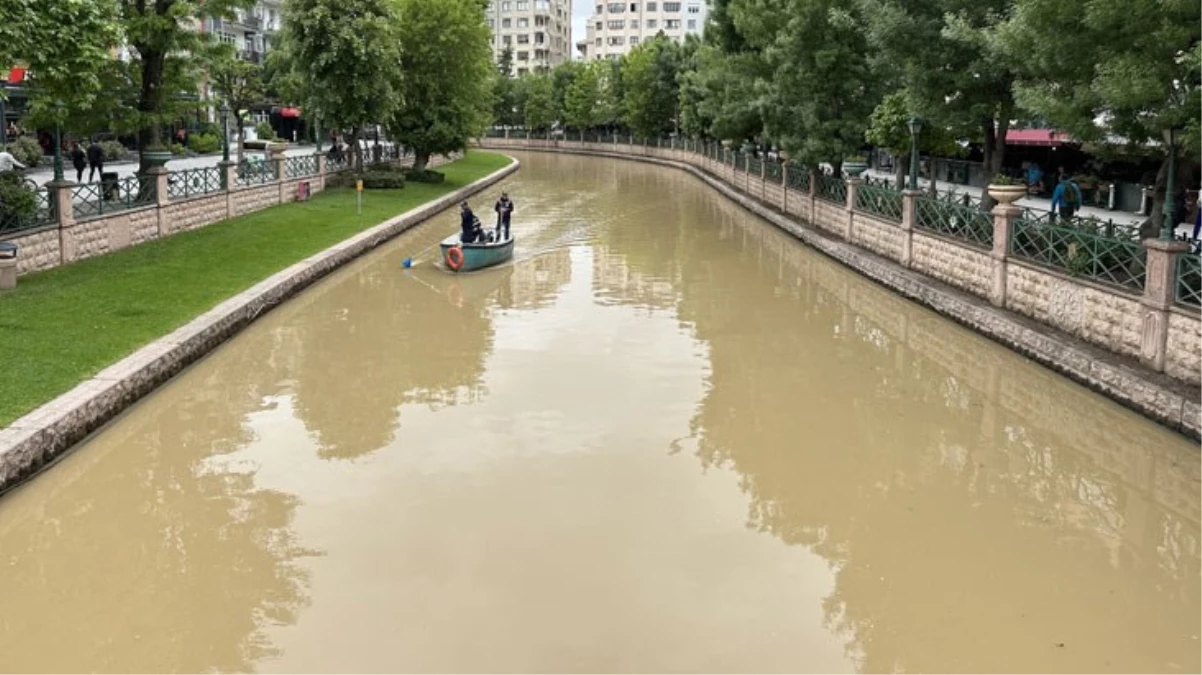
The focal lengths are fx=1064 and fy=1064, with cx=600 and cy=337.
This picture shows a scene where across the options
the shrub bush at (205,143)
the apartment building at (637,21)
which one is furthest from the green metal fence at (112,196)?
the apartment building at (637,21)

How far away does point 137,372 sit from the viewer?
14.3 meters

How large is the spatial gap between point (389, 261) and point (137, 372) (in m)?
15.0

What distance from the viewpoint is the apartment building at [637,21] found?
159125 mm

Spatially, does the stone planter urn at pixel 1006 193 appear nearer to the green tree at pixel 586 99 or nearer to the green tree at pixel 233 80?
the green tree at pixel 233 80

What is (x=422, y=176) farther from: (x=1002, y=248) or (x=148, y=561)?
(x=148, y=561)

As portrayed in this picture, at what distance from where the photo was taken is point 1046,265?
18047 mm

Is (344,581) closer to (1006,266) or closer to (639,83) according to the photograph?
(1006,266)

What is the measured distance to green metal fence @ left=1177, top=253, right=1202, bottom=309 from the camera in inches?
559

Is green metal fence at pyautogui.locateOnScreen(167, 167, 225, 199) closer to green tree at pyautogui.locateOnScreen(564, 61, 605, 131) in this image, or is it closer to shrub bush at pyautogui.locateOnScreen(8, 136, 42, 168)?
shrub bush at pyautogui.locateOnScreen(8, 136, 42, 168)

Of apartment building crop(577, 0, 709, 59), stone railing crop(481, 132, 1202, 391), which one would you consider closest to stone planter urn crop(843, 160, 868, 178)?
stone railing crop(481, 132, 1202, 391)

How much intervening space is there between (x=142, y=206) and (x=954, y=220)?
19251 mm

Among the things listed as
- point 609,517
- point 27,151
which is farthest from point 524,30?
point 609,517

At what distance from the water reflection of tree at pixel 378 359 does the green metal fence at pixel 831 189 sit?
46.1 ft

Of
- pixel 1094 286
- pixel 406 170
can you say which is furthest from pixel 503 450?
pixel 406 170
